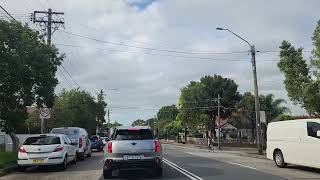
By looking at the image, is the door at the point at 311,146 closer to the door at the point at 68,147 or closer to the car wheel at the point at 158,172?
the car wheel at the point at 158,172

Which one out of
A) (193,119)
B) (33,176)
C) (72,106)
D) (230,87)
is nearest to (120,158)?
(33,176)

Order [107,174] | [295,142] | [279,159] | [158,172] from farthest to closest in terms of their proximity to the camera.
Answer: [279,159] < [295,142] < [158,172] < [107,174]

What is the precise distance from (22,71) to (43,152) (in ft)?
17.6

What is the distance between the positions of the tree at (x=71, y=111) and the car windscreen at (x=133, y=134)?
1215 inches

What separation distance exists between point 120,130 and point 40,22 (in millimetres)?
23863

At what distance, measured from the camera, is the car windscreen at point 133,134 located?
1892 cm

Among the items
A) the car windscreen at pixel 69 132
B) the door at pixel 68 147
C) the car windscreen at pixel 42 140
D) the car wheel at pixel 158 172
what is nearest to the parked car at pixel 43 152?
the car windscreen at pixel 42 140

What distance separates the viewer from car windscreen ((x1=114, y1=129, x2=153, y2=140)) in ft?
62.1

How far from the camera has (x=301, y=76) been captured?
35.8m

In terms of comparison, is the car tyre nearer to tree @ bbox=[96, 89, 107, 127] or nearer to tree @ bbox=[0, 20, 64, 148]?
tree @ bbox=[0, 20, 64, 148]

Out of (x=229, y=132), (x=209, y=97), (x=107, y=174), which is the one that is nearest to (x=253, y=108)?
(x=209, y=97)

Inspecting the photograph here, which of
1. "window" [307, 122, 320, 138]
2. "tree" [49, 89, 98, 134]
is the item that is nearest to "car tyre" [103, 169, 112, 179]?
"window" [307, 122, 320, 138]

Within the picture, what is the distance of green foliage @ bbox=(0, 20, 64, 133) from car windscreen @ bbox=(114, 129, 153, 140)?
7.99 metres

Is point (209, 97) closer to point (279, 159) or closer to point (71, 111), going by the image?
point (71, 111)
